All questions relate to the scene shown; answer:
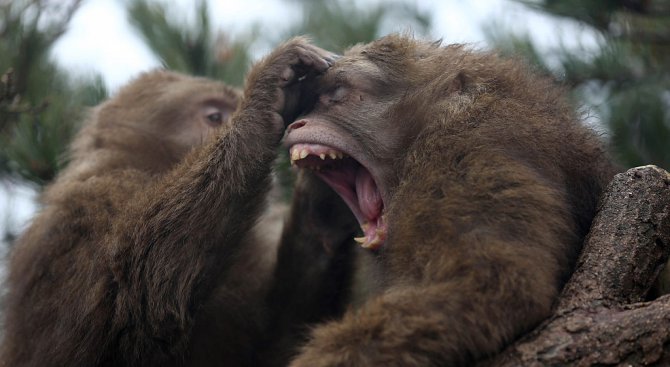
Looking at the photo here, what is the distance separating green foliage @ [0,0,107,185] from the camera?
220 inches

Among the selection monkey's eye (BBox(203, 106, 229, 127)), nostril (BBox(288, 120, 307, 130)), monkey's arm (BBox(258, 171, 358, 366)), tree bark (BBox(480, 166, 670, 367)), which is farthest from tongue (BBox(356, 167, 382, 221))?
monkey's eye (BBox(203, 106, 229, 127))

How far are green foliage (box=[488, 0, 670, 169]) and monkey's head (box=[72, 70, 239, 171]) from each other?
1.88 metres

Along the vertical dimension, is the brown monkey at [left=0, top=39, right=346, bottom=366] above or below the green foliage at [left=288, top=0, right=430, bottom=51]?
below

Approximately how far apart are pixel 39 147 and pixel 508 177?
11.2 feet

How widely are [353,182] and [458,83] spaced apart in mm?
642

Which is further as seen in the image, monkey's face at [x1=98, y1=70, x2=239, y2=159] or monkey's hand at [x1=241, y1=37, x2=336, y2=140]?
monkey's face at [x1=98, y1=70, x2=239, y2=159]

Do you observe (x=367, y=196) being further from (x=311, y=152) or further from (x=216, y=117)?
(x=216, y=117)

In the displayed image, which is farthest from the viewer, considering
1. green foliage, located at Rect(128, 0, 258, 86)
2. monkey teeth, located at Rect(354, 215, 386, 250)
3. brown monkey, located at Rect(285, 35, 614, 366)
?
green foliage, located at Rect(128, 0, 258, 86)

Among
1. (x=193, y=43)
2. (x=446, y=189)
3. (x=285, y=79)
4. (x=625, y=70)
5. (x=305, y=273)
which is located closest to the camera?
(x=446, y=189)

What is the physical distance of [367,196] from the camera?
4094mm

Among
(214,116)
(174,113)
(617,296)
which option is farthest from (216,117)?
(617,296)

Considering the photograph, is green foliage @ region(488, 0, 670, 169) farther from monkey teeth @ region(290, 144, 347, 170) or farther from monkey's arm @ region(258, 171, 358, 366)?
monkey teeth @ region(290, 144, 347, 170)

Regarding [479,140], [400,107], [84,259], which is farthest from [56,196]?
[479,140]

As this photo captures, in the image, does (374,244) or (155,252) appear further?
(155,252)
